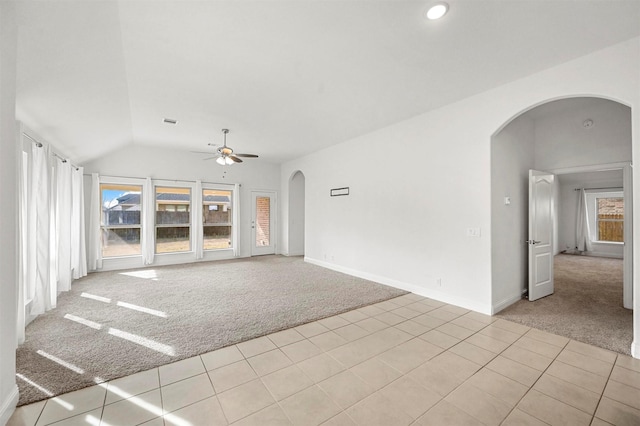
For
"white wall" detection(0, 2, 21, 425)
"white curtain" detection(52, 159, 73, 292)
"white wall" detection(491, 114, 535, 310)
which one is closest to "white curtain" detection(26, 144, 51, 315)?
"white curtain" detection(52, 159, 73, 292)

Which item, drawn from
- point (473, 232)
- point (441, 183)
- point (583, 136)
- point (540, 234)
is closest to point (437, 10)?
point (441, 183)

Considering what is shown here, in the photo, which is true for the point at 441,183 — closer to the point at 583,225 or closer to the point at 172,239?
the point at 172,239

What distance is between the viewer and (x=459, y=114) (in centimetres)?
393

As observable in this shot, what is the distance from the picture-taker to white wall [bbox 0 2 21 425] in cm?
172

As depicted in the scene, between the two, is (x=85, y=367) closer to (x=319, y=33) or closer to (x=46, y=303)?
(x=46, y=303)

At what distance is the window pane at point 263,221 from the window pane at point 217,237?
924 millimetres

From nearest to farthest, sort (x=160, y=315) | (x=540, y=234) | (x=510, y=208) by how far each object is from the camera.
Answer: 1. (x=160, y=315)
2. (x=510, y=208)
3. (x=540, y=234)

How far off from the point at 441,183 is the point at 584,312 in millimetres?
2571

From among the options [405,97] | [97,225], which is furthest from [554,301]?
[97,225]

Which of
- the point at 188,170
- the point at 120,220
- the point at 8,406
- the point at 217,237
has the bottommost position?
the point at 8,406

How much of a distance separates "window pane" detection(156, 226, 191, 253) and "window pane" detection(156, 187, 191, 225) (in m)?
0.18

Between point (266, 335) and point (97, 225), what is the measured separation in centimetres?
543

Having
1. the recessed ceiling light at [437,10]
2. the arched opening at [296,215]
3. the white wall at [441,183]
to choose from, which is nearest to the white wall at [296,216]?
the arched opening at [296,215]

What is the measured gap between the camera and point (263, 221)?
28.2 feet
